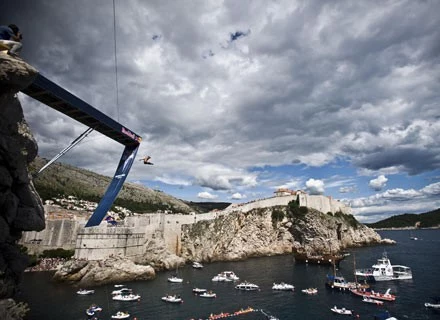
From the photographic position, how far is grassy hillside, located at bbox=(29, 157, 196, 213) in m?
117

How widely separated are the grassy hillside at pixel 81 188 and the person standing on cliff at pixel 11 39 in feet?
327

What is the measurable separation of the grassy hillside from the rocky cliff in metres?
96.1

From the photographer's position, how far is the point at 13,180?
14.2m

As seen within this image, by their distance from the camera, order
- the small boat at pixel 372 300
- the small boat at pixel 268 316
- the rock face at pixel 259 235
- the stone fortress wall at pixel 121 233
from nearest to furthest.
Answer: the small boat at pixel 268 316, the small boat at pixel 372 300, the stone fortress wall at pixel 121 233, the rock face at pixel 259 235

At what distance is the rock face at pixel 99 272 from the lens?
44281 millimetres

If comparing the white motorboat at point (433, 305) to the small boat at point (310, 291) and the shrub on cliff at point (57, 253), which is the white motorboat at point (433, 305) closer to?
the small boat at point (310, 291)

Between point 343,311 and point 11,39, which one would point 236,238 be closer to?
point 343,311

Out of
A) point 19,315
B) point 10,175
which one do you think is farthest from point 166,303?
point 10,175

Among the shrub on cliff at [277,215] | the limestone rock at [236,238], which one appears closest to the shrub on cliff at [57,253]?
the limestone rock at [236,238]

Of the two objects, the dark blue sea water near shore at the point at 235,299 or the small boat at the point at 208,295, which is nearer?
the dark blue sea water near shore at the point at 235,299

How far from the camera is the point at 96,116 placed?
19219 mm

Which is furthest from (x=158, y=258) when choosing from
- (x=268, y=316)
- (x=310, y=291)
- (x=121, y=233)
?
(x=268, y=316)

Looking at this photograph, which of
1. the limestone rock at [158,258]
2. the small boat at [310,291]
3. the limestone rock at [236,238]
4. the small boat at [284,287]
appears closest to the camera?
the small boat at [310,291]

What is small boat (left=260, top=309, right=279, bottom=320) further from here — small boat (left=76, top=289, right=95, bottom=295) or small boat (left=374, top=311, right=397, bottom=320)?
small boat (left=76, top=289, right=95, bottom=295)
